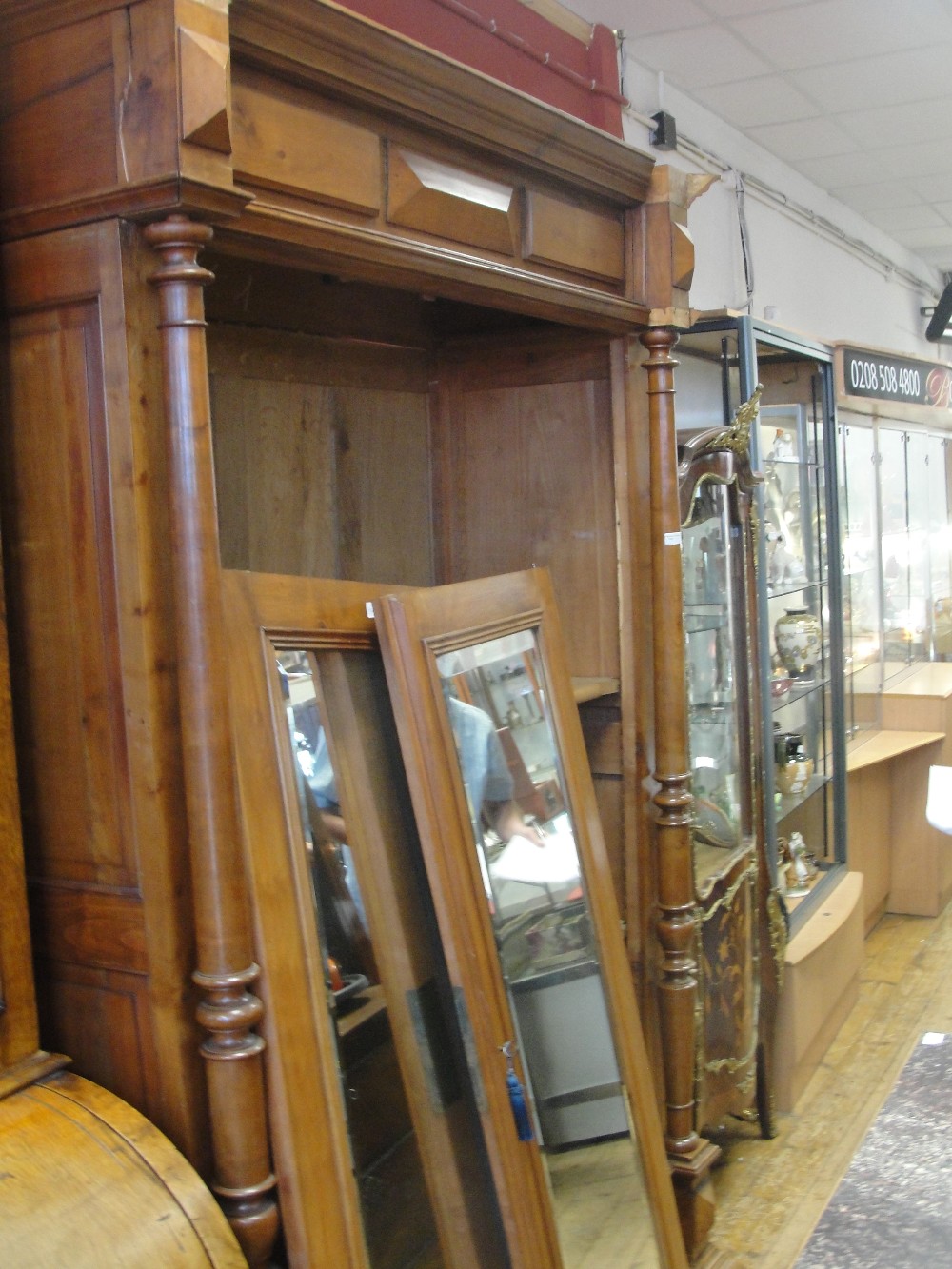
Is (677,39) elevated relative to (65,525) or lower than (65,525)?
elevated

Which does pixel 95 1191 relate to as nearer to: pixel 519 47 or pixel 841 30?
pixel 519 47

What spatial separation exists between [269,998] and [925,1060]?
2.85 m

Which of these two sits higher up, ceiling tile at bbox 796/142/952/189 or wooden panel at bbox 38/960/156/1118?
ceiling tile at bbox 796/142/952/189

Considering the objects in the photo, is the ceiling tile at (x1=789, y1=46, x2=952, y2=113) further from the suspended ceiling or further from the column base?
the column base

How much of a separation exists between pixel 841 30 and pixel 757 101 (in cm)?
61

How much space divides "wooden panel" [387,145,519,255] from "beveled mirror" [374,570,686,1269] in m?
0.56

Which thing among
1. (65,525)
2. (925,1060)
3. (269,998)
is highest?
(65,525)

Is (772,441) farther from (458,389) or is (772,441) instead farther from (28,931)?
(28,931)

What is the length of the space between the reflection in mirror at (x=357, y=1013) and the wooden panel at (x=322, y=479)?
0.61 m

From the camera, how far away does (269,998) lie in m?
1.50

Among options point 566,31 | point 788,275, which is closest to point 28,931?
point 566,31

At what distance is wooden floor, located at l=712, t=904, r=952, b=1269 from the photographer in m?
2.79

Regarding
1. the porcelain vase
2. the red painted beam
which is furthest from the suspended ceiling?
the porcelain vase

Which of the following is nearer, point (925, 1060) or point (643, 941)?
point (643, 941)
